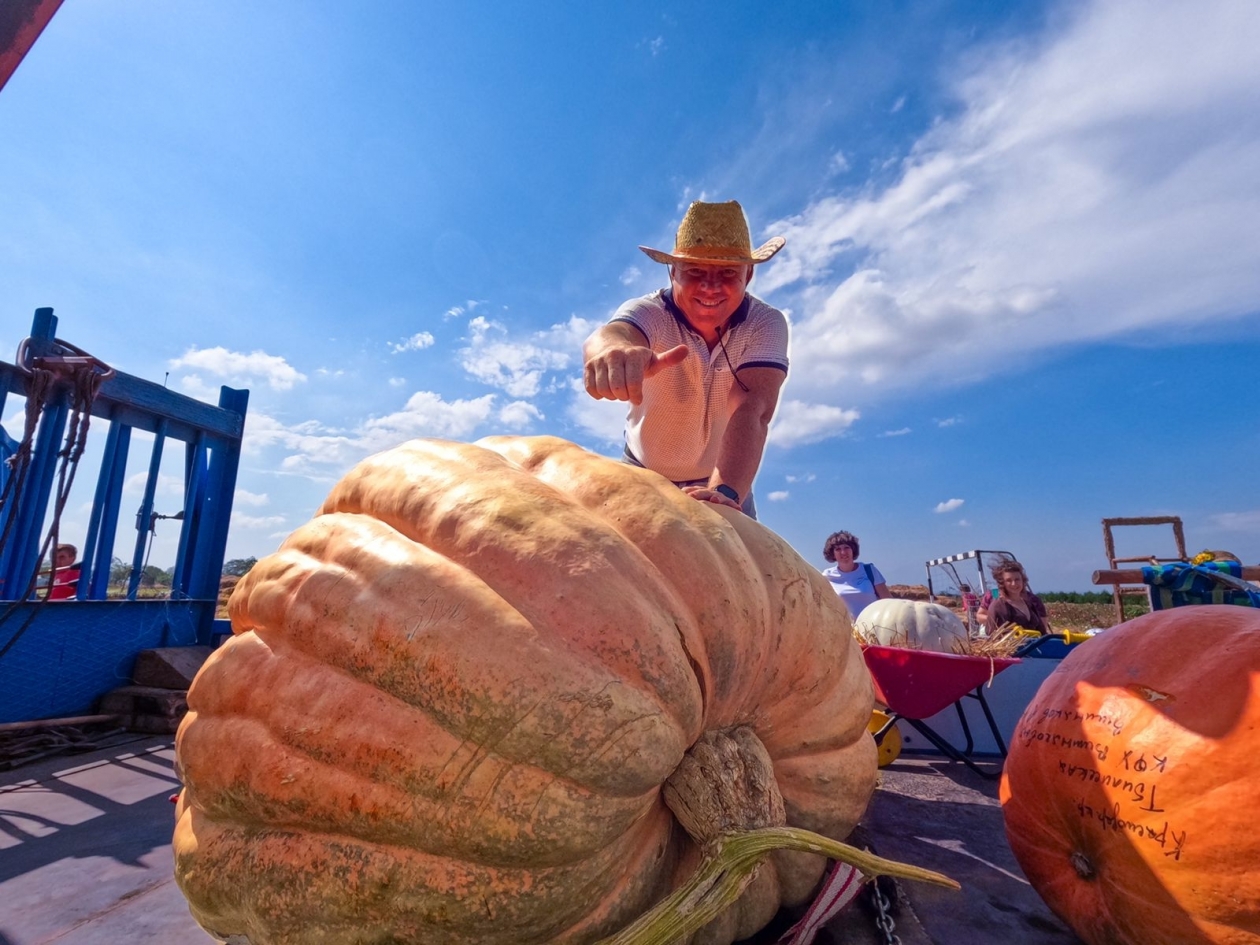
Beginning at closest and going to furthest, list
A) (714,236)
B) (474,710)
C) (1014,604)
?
(474,710) < (714,236) < (1014,604)

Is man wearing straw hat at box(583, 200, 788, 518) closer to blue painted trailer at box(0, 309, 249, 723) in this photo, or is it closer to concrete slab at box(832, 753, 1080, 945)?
concrete slab at box(832, 753, 1080, 945)

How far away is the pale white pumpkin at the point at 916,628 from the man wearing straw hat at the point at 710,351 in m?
1.07

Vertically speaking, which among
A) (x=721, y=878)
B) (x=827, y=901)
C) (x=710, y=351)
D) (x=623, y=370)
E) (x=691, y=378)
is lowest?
(x=827, y=901)

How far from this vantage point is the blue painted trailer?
4148 millimetres

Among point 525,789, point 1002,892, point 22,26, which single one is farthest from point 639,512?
point 22,26

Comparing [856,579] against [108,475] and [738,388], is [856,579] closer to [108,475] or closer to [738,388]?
[738,388]

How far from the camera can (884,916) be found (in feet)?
5.18

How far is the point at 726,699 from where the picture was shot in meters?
1.35

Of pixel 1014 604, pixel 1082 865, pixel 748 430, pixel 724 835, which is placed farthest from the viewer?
pixel 1014 604

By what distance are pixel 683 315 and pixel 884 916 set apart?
2.42 metres

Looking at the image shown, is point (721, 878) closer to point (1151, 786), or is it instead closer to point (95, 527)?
point (1151, 786)

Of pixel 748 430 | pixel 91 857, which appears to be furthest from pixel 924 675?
pixel 91 857

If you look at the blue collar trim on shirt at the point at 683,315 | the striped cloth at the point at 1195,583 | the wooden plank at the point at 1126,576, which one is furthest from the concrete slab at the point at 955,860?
the wooden plank at the point at 1126,576

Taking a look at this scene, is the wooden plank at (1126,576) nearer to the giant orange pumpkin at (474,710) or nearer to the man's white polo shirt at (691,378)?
the man's white polo shirt at (691,378)
